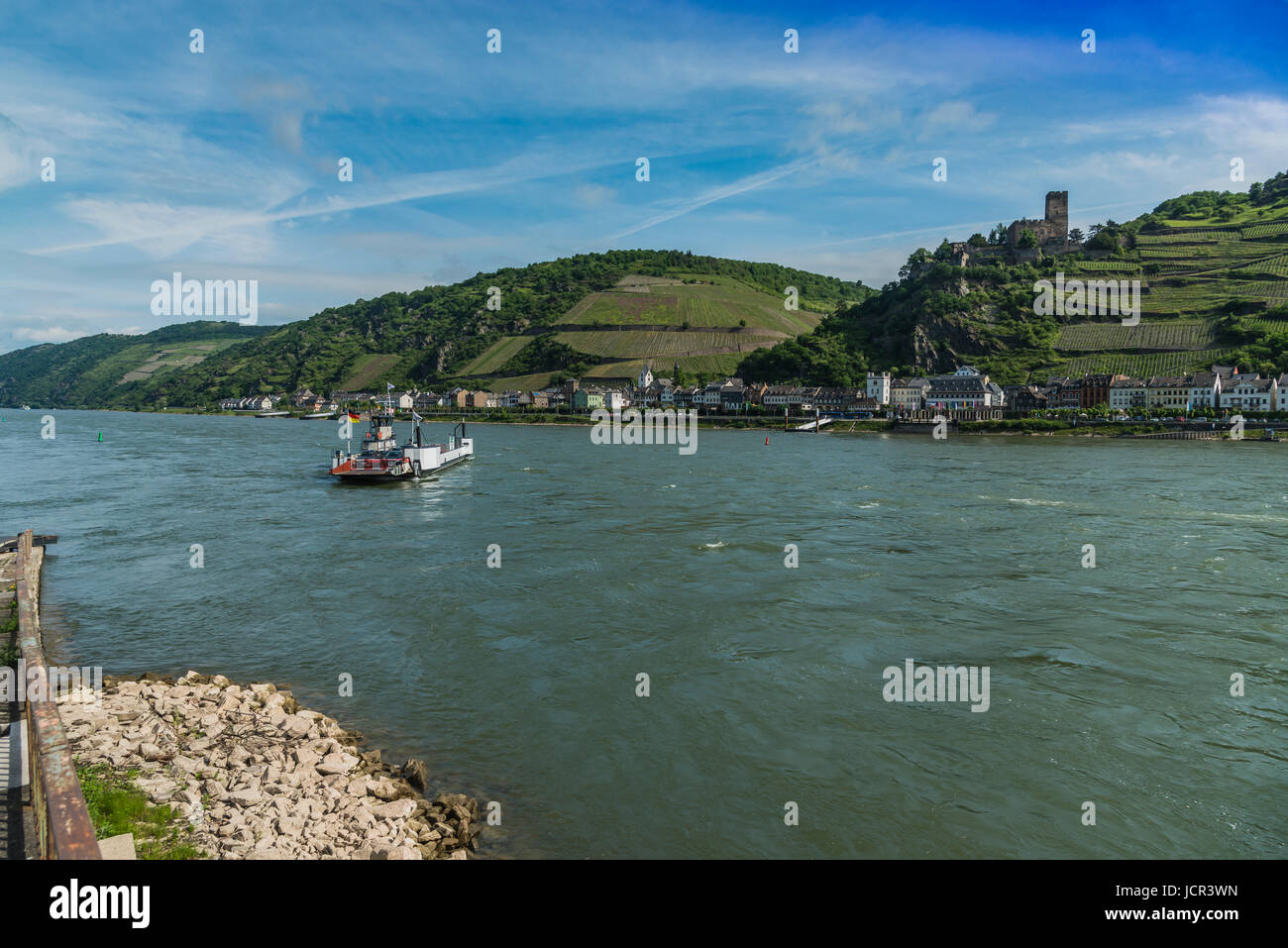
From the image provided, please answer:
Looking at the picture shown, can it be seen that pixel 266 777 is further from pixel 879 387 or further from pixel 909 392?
pixel 879 387

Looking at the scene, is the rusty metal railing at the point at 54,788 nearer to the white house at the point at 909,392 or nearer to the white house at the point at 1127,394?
the white house at the point at 1127,394

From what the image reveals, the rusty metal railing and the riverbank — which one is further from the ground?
the riverbank

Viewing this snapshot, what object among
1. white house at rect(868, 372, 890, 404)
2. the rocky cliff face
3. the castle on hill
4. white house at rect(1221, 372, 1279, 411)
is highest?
the castle on hill

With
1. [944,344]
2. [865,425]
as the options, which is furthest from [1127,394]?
[944,344]

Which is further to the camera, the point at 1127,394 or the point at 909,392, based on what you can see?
the point at 909,392

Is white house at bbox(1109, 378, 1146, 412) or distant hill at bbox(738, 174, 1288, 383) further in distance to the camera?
distant hill at bbox(738, 174, 1288, 383)

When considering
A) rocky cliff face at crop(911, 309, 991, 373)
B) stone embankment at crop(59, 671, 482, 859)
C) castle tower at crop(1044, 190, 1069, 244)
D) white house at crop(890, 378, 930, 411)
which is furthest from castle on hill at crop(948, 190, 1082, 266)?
stone embankment at crop(59, 671, 482, 859)

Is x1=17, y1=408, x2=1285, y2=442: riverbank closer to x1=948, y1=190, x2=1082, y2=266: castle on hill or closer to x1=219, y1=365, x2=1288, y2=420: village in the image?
x1=219, y1=365, x2=1288, y2=420: village
